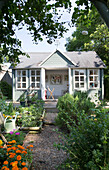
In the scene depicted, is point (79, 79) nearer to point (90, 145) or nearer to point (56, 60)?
point (56, 60)

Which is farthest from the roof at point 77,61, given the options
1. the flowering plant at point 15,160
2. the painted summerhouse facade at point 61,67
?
the flowering plant at point 15,160

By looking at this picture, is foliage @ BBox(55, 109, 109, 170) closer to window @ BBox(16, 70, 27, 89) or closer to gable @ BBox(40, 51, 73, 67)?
gable @ BBox(40, 51, 73, 67)

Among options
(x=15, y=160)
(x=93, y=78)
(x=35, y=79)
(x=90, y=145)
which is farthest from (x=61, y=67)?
(x=90, y=145)

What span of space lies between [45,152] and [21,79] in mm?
9739

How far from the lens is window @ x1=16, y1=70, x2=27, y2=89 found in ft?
41.1

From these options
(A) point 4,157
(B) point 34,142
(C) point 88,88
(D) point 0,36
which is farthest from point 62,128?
(C) point 88,88

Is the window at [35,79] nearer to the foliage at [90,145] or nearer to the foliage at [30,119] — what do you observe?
the foliage at [30,119]

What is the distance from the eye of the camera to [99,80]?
1219 cm

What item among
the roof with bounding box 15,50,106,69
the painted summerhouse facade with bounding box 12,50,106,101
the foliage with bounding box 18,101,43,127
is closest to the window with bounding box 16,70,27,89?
the painted summerhouse facade with bounding box 12,50,106,101

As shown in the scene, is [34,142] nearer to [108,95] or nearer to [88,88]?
[88,88]

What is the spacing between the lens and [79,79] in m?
12.3

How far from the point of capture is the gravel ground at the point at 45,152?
9.22ft

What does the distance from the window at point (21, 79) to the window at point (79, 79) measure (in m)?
4.45

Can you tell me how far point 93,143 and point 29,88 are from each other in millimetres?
10955
